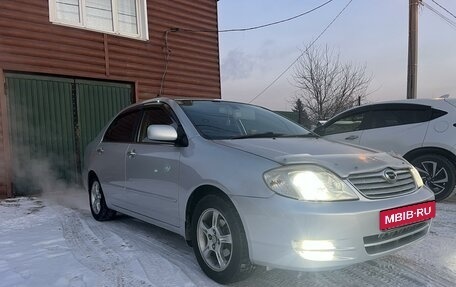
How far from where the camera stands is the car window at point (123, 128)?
5.00 m

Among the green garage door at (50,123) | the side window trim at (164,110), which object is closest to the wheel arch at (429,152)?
the side window trim at (164,110)

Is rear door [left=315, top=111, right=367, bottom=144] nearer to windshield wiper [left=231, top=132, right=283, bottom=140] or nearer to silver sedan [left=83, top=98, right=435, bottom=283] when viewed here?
silver sedan [left=83, top=98, right=435, bottom=283]

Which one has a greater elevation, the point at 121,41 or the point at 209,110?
the point at 121,41

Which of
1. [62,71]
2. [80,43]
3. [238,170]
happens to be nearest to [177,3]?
[80,43]

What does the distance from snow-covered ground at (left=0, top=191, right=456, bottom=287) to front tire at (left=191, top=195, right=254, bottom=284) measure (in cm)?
15

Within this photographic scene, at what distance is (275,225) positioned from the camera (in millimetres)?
2893

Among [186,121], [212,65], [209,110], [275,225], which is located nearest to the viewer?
[275,225]

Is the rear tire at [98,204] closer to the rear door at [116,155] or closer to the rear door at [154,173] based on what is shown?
the rear door at [116,155]

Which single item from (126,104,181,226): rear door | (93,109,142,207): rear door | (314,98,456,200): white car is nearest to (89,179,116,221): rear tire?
(93,109,142,207): rear door

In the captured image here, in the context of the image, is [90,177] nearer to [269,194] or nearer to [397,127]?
[269,194]

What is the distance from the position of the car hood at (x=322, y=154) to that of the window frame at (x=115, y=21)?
625 centimetres

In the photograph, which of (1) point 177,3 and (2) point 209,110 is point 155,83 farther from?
(2) point 209,110

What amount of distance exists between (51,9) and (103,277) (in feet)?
21.1

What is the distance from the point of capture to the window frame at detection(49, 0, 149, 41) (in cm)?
824
